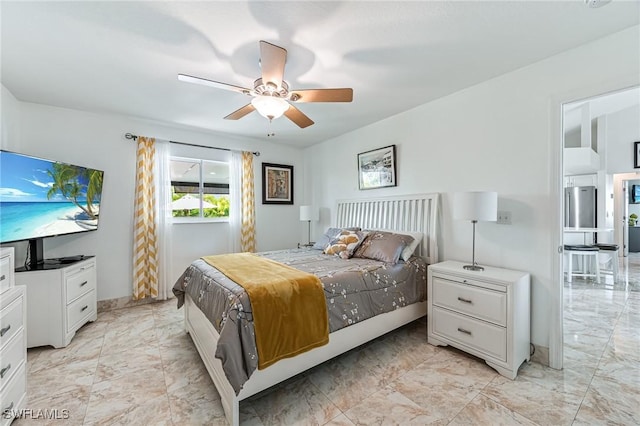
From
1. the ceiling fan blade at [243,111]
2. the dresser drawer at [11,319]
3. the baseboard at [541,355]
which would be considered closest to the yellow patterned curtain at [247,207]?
the ceiling fan blade at [243,111]

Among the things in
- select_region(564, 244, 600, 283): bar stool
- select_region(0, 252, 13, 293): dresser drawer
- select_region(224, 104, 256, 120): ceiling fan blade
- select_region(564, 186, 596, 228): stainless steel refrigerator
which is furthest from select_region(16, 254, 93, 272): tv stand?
select_region(564, 186, 596, 228): stainless steel refrigerator

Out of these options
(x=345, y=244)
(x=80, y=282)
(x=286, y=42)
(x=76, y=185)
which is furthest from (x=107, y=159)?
(x=345, y=244)

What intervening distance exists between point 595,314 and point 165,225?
575 cm

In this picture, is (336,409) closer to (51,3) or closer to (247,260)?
(247,260)

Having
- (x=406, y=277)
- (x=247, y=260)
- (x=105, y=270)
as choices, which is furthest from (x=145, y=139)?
(x=406, y=277)

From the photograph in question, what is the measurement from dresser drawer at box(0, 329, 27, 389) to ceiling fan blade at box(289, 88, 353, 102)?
2487 mm

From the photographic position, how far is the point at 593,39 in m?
2.01

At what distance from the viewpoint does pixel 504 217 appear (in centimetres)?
252

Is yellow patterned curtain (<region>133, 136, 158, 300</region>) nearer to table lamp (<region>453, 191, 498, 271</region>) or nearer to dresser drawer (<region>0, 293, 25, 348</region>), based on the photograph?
dresser drawer (<region>0, 293, 25, 348</region>)

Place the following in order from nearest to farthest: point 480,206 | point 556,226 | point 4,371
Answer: point 4,371 → point 556,226 → point 480,206

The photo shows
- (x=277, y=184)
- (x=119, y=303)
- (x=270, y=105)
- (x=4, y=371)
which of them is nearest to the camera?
(x=4, y=371)

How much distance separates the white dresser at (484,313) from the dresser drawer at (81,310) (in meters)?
3.61

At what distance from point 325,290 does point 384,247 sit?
1112 millimetres

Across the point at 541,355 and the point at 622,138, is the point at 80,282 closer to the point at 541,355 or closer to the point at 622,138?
the point at 541,355
